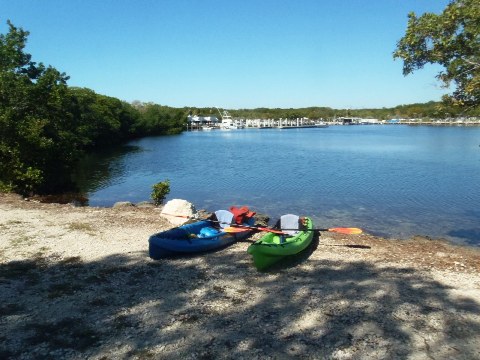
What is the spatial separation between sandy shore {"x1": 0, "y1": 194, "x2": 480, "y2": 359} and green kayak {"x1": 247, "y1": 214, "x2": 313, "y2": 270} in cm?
43

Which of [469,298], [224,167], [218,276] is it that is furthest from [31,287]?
[224,167]

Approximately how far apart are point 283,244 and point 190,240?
10.2ft

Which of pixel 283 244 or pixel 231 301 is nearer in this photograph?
pixel 231 301

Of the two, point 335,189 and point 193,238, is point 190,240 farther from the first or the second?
point 335,189

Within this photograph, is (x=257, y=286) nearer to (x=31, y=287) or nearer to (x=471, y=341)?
(x=471, y=341)

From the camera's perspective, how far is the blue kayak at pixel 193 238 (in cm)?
1200

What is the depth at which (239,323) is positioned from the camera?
325 inches

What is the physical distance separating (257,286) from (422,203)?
65.4 ft

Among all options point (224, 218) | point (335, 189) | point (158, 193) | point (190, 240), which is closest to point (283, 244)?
point (190, 240)

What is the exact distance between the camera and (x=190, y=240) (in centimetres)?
1259

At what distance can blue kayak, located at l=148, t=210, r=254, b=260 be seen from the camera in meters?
12.0

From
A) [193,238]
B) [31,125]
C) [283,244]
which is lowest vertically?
[193,238]

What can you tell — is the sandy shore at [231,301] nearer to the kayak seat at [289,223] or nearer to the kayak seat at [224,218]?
the kayak seat at [289,223]

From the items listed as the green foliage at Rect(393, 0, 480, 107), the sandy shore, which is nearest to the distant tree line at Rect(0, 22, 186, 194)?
the sandy shore
